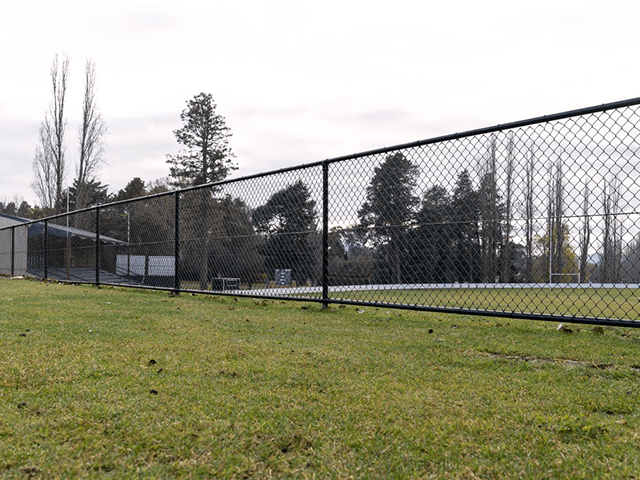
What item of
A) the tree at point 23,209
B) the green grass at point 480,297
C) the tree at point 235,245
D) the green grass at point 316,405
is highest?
the tree at point 23,209

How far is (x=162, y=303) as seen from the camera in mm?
5363

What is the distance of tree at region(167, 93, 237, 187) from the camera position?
28.0 metres

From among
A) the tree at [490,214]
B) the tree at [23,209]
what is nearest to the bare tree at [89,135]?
the tree at [490,214]

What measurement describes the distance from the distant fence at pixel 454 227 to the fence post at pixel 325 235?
0.02 m

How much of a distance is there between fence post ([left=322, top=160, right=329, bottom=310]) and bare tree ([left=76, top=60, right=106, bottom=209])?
95.9ft

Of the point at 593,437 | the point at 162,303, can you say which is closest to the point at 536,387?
the point at 593,437

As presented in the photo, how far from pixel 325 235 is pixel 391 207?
0.74 metres

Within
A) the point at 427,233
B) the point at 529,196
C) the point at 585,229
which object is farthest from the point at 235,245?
the point at 585,229

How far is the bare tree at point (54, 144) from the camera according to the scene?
95.8 ft

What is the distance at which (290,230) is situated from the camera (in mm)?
5594

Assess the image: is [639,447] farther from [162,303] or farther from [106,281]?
[106,281]

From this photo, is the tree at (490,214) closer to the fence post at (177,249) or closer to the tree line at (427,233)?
the tree line at (427,233)

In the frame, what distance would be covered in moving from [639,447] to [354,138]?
16.0 metres

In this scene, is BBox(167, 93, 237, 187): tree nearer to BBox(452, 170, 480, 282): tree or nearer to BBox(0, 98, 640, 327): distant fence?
BBox(0, 98, 640, 327): distant fence
